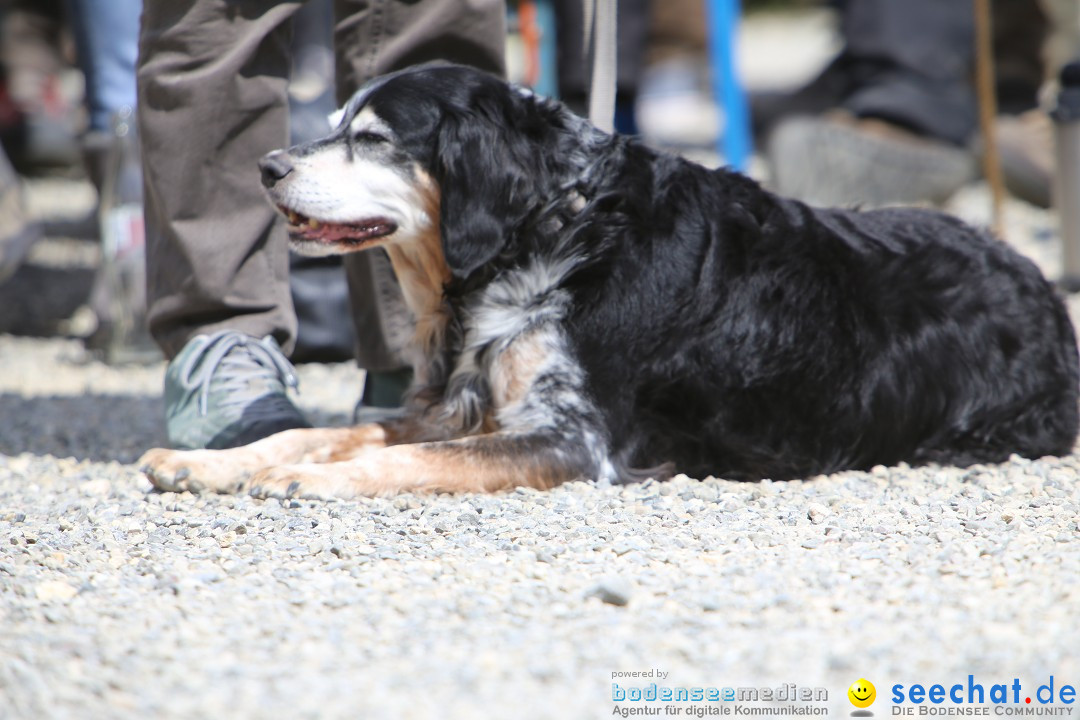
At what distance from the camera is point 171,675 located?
1888mm

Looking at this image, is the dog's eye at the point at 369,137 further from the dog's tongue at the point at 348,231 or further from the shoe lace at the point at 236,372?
the shoe lace at the point at 236,372

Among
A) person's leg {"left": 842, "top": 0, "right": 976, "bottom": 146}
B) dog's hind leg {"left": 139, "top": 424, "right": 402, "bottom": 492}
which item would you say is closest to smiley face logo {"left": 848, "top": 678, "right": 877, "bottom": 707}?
dog's hind leg {"left": 139, "top": 424, "right": 402, "bottom": 492}

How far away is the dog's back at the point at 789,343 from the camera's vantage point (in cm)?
301

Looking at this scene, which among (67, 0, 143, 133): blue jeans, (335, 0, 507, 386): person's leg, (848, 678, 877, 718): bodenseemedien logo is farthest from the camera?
(67, 0, 143, 133): blue jeans

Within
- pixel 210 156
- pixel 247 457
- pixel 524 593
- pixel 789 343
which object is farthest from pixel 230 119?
pixel 524 593

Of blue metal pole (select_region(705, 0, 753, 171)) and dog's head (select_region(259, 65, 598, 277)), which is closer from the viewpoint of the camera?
dog's head (select_region(259, 65, 598, 277))

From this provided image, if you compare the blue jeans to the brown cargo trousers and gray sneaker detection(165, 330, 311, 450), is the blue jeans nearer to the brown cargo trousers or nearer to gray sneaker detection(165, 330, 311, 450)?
the brown cargo trousers

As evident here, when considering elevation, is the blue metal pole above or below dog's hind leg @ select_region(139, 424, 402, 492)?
above

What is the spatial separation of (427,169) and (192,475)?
924 mm

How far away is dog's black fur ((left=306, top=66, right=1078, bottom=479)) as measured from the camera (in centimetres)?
300

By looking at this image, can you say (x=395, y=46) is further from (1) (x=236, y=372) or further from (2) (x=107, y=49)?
(2) (x=107, y=49)

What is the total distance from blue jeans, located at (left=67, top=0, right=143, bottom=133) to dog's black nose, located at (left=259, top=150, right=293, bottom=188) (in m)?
2.28

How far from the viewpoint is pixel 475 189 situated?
298cm

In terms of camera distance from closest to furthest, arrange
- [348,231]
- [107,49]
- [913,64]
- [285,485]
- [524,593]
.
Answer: [524,593]
[285,485]
[348,231]
[107,49]
[913,64]
